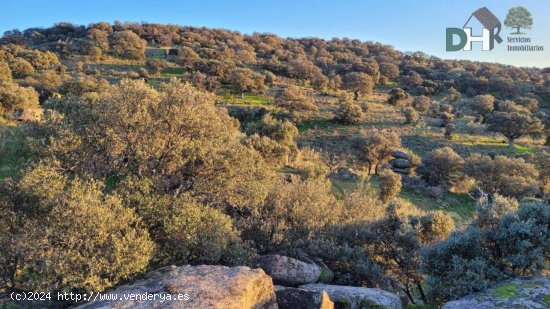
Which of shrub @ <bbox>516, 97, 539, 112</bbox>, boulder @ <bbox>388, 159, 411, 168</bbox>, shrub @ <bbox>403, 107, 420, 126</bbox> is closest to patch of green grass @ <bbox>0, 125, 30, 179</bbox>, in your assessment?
boulder @ <bbox>388, 159, 411, 168</bbox>

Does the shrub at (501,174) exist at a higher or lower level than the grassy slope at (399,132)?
lower

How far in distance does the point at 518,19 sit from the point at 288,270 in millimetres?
47935

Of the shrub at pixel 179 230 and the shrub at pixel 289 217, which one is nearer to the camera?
the shrub at pixel 179 230

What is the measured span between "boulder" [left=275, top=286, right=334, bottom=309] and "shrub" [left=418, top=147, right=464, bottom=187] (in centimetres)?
3204

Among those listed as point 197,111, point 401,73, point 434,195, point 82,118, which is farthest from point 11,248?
point 401,73

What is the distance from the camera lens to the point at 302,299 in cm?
962

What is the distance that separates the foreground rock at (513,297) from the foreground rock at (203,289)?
13.6 feet

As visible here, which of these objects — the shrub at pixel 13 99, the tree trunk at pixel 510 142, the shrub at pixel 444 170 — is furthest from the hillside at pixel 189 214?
the tree trunk at pixel 510 142

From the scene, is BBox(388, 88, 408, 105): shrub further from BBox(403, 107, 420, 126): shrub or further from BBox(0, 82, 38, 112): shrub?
BBox(0, 82, 38, 112): shrub

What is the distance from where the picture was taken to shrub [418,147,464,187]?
38.4 m

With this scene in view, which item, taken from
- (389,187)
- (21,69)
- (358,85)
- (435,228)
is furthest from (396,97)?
(21,69)

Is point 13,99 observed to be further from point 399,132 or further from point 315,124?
point 399,132

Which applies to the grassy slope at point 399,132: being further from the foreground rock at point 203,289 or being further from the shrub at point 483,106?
the foreground rock at point 203,289

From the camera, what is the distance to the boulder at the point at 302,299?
366 inches
